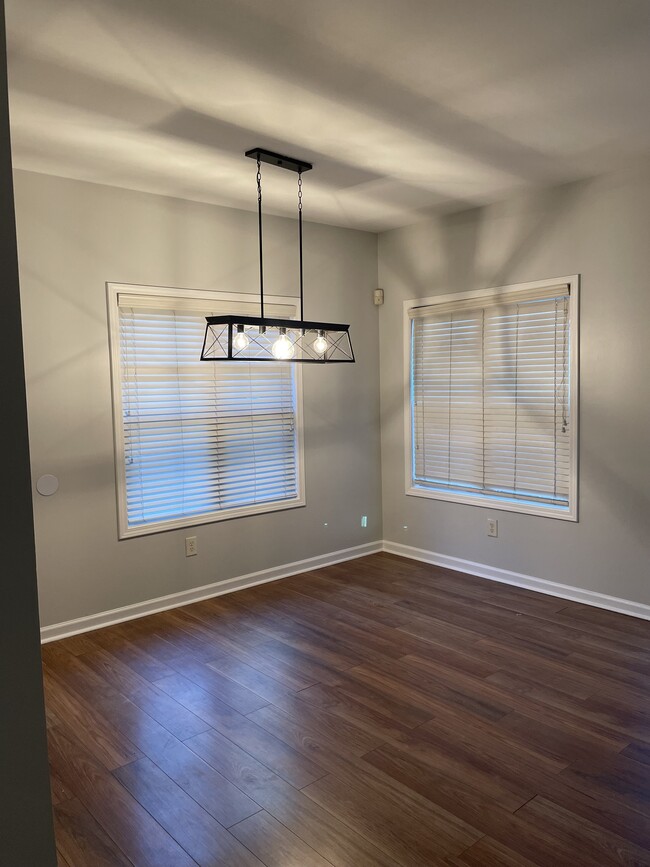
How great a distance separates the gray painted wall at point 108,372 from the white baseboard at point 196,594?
5cm

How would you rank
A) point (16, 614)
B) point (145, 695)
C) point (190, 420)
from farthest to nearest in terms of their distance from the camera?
point (190, 420)
point (145, 695)
point (16, 614)

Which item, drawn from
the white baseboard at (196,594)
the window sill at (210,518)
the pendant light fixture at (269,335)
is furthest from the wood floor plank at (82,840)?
the pendant light fixture at (269,335)

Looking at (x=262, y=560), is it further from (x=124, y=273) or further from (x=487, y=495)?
(x=124, y=273)

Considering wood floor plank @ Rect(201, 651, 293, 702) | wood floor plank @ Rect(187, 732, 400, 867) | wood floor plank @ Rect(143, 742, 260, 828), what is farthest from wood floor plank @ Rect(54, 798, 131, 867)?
wood floor plank @ Rect(201, 651, 293, 702)

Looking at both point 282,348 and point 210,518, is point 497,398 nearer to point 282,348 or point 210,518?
point 282,348

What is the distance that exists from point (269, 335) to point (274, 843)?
A: 3.23 metres


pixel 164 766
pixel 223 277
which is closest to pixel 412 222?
pixel 223 277

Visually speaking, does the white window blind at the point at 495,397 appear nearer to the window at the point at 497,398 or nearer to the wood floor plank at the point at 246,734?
the window at the point at 497,398

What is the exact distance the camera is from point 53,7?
1.99 meters

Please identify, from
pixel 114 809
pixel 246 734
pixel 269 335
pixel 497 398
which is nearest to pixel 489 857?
pixel 246 734

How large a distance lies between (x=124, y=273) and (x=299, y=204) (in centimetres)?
119

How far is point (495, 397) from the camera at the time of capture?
4.54 meters

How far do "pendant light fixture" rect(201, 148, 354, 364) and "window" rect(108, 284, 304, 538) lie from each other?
0.12m

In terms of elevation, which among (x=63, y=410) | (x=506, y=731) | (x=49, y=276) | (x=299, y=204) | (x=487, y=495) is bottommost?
(x=506, y=731)
